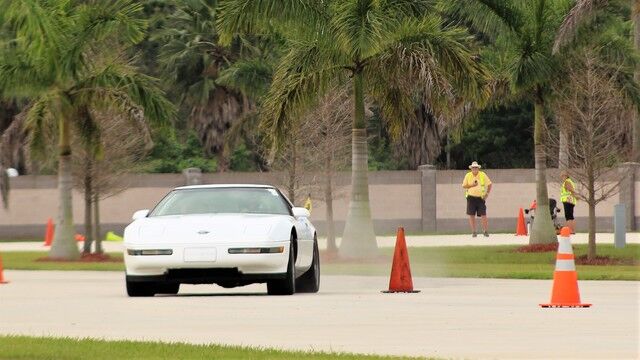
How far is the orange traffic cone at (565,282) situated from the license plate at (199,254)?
12.7ft

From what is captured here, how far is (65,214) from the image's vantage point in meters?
36.0

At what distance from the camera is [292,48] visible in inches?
1332

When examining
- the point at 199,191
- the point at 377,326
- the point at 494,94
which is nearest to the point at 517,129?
the point at 494,94

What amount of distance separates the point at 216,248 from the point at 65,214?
17470 millimetres

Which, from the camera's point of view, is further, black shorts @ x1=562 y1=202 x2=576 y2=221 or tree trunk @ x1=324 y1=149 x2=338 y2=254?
black shorts @ x1=562 y1=202 x2=576 y2=221

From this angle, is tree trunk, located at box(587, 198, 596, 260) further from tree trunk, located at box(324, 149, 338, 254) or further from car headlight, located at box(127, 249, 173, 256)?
car headlight, located at box(127, 249, 173, 256)

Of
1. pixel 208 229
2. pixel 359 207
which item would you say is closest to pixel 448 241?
pixel 359 207

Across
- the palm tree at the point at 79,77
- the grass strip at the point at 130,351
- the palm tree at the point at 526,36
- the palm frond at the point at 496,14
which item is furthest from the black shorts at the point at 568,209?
the grass strip at the point at 130,351

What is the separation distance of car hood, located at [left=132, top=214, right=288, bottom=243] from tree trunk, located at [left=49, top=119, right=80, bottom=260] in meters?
16.2

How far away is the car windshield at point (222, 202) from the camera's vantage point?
2033cm

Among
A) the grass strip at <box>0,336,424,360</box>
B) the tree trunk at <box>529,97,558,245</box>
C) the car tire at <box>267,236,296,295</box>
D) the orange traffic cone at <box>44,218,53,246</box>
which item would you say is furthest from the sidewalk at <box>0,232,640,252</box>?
the grass strip at <box>0,336,424,360</box>

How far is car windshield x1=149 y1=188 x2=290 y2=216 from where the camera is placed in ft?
66.7

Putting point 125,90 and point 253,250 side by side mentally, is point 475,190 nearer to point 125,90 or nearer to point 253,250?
point 125,90

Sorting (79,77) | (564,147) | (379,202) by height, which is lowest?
(379,202)
